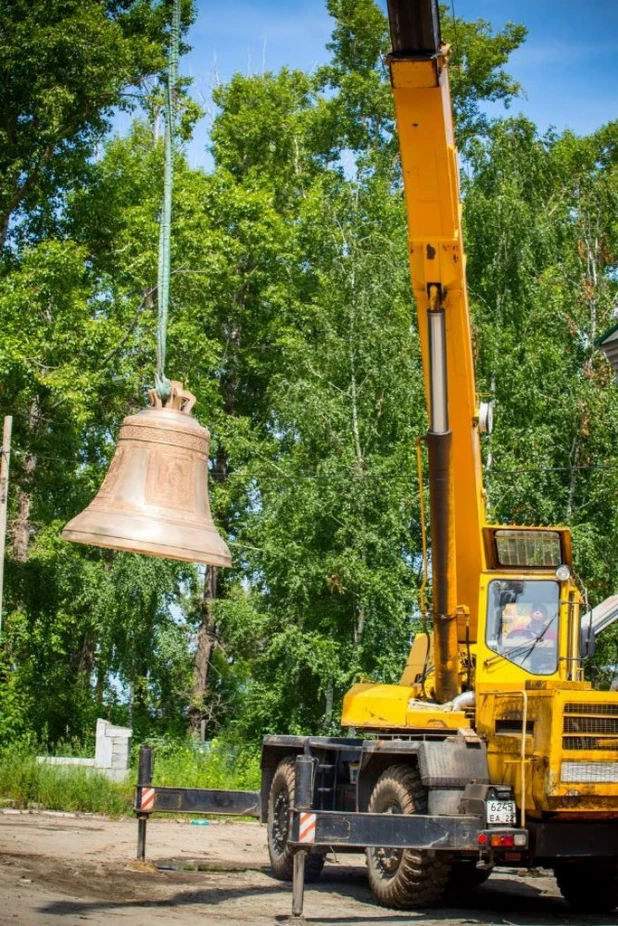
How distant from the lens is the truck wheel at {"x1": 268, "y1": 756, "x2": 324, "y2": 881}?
12734 millimetres

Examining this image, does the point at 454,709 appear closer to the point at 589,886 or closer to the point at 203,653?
the point at 589,886

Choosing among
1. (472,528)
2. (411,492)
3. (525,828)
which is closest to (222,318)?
(411,492)

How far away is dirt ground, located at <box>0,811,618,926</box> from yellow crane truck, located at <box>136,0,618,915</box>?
396mm

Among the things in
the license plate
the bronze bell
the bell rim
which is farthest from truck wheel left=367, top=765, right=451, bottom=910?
the bell rim

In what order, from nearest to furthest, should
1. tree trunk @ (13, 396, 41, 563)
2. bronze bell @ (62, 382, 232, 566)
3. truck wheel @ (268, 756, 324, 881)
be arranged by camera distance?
1. bronze bell @ (62, 382, 232, 566)
2. truck wheel @ (268, 756, 324, 881)
3. tree trunk @ (13, 396, 41, 563)

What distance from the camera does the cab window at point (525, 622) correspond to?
37.0 ft

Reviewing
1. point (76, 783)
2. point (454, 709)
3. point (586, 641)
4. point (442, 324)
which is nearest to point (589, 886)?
point (454, 709)

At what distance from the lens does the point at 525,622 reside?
450 inches

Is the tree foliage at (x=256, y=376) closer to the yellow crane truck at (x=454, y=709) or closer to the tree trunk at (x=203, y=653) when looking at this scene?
the tree trunk at (x=203, y=653)

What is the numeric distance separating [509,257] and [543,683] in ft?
70.6

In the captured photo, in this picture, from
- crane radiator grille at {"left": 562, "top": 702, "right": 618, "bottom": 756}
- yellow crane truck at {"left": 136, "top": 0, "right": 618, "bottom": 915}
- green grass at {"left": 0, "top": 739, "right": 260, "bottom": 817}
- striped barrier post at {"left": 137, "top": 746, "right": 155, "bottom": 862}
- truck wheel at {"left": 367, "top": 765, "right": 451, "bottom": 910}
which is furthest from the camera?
green grass at {"left": 0, "top": 739, "right": 260, "bottom": 817}

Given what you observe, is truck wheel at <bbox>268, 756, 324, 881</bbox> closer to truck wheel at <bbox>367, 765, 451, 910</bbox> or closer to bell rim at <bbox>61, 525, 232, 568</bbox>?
truck wheel at <bbox>367, 765, 451, 910</bbox>

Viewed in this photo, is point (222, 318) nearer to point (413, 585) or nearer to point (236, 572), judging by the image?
point (236, 572)

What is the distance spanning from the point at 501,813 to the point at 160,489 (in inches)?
172
